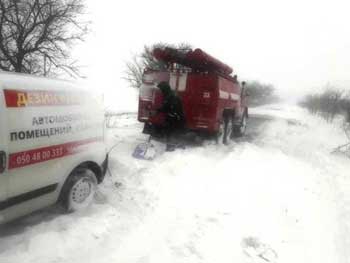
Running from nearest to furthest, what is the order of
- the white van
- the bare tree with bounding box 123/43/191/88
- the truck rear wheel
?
the white van, the truck rear wheel, the bare tree with bounding box 123/43/191/88

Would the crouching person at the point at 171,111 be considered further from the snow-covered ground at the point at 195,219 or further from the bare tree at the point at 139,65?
the bare tree at the point at 139,65

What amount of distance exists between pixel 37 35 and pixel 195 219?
12.4 m

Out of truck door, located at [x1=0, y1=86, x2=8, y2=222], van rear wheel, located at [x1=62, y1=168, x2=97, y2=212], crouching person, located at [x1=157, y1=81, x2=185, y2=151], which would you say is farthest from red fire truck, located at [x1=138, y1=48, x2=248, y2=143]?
truck door, located at [x1=0, y1=86, x2=8, y2=222]

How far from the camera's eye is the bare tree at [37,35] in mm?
12836

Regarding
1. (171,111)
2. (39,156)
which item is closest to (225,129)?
(171,111)

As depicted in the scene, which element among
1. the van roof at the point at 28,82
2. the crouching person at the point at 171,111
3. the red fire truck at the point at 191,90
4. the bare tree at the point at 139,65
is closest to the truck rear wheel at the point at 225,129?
the red fire truck at the point at 191,90

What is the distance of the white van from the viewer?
3465mm

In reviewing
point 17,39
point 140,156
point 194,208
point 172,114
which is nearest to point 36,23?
point 17,39

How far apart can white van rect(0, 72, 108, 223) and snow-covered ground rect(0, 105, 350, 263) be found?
0.43 meters

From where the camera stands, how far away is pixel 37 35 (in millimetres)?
13945

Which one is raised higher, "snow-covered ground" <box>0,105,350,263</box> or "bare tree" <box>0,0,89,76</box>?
"bare tree" <box>0,0,89,76</box>

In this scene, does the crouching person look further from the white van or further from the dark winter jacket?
the white van

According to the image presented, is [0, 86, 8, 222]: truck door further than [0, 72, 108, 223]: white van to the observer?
No

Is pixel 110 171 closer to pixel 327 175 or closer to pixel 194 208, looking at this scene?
pixel 194 208
